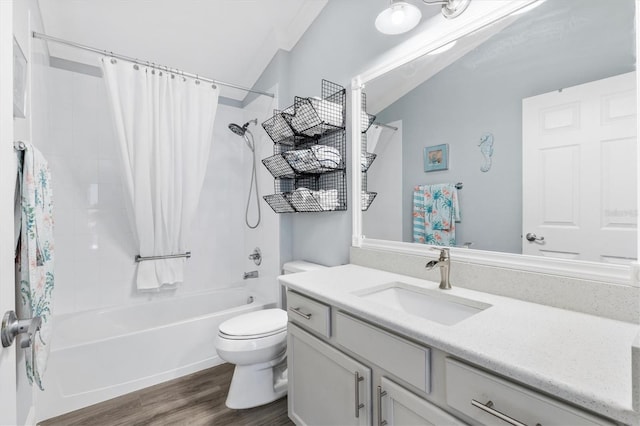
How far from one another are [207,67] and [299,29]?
891 millimetres

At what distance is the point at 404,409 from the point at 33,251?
4.36 feet

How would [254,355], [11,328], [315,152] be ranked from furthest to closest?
[315,152], [254,355], [11,328]

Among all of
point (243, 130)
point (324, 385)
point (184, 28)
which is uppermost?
point (184, 28)

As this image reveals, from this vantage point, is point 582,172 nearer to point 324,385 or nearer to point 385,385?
point 385,385

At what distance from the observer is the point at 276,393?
72.8 inches

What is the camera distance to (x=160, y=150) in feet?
7.00

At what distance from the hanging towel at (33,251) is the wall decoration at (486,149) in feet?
5.54

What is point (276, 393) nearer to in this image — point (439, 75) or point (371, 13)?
point (439, 75)

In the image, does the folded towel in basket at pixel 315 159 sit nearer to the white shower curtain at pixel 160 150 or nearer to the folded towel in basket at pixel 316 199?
the folded towel in basket at pixel 316 199

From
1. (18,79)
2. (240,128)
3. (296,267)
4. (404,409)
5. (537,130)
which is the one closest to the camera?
(404,409)

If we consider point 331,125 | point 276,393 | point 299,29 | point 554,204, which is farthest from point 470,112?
point 276,393

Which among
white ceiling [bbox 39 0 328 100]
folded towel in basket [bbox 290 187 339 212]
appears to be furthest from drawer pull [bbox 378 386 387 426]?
white ceiling [bbox 39 0 328 100]

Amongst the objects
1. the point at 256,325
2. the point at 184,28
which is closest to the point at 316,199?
the point at 256,325

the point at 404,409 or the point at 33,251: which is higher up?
the point at 33,251
